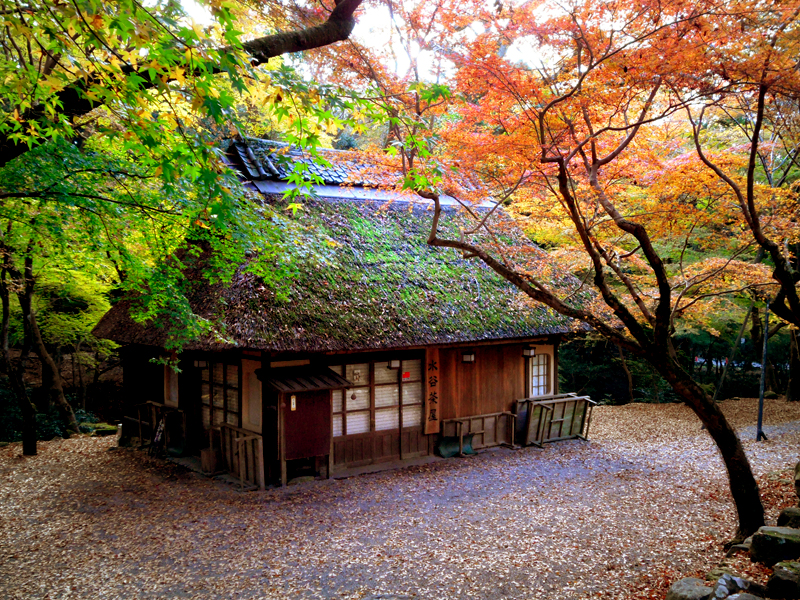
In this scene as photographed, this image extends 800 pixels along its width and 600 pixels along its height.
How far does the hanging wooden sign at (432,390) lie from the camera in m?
9.38

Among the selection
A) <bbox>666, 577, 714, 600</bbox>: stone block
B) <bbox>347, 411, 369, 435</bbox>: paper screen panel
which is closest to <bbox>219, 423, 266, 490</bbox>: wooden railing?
<bbox>347, 411, 369, 435</bbox>: paper screen panel

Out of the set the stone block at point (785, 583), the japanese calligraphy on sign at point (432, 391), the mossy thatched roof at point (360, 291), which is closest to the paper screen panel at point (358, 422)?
Result: the japanese calligraphy on sign at point (432, 391)

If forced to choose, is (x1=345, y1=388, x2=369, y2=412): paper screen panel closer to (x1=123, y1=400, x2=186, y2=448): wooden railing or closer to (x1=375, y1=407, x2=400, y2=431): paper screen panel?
(x1=375, y1=407, x2=400, y2=431): paper screen panel

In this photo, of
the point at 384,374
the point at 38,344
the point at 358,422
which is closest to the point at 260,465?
the point at 358,422

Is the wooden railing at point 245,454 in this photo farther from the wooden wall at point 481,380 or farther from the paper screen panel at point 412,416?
the wooden wall at point 481,380

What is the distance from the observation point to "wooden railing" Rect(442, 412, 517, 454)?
962 cm

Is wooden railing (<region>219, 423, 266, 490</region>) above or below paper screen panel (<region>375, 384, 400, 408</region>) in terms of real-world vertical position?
below

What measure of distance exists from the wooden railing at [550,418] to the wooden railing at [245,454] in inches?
197

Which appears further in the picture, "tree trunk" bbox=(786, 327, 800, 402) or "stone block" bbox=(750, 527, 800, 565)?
"tree trunk" bbox=(786, 327, 800, 402)

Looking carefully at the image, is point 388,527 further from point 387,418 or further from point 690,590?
point 690,590

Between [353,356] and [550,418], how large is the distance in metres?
4.35

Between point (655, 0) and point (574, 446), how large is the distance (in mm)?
7919

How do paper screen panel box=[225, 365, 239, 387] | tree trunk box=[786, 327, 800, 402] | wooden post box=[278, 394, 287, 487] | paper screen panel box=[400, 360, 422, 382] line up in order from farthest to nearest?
tree trunk box=[786, 327, 800, 402] → paper screen panel box=[400, 360, 422, 382] → paper screen panel box=[225, 365, 239, 387] → wooden post box=[278, 394, 287, 487]

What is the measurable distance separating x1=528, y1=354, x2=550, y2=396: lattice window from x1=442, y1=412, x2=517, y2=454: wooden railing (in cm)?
91
